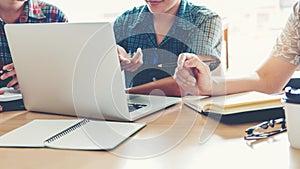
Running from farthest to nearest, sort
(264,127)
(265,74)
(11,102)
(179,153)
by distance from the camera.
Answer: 1. (265,74)
2. (11,102)
3. (264,127)
4. (179,153)

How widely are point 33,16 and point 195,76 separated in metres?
0.94

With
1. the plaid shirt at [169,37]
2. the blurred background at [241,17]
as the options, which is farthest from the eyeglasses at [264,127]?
the blurred background at [241,17]

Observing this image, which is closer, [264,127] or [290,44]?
[264,127]

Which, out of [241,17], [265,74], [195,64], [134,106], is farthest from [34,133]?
[241,17]

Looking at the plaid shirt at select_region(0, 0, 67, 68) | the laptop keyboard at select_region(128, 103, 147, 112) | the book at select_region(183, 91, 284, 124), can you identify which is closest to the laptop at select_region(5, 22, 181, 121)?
the laptop keyboard at select_region(128, 103, 147, 112)

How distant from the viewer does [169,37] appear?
174cm

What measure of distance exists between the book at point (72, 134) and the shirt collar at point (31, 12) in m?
0.88

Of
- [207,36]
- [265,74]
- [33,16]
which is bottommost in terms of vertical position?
[265,74]

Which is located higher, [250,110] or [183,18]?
[183,18]

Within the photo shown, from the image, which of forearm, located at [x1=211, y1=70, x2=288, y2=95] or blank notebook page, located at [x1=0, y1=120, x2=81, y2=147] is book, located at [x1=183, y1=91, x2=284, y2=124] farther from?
blank notebook page, located at [x1=0, y1=120, x2=81, y2=147]

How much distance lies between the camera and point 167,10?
1.77m

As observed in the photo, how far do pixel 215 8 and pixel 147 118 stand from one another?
1.99 m

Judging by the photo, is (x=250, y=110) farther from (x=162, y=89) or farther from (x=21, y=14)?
(x=21, y=14)

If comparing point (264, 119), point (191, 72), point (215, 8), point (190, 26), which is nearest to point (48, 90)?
point (191, 72)
